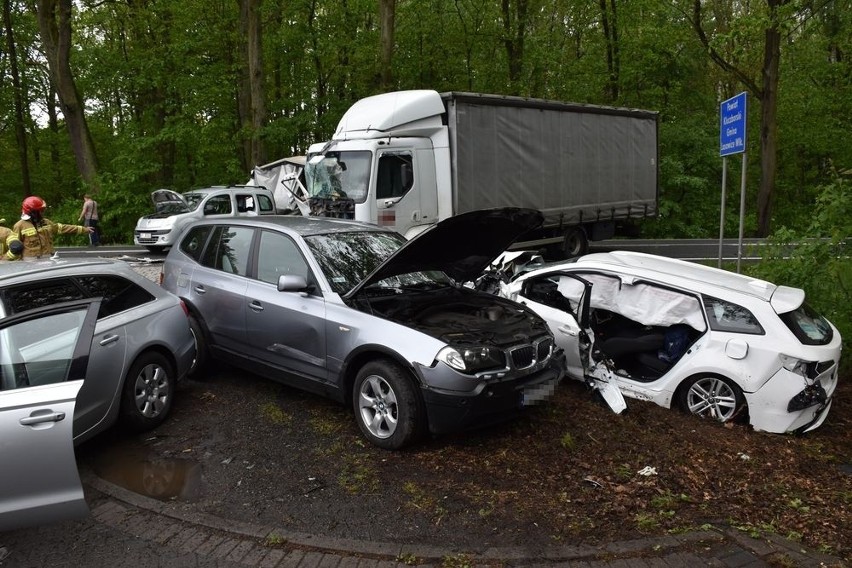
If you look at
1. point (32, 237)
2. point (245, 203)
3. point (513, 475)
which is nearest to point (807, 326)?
point (513, 475)

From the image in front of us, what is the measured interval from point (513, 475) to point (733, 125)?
19.2ft

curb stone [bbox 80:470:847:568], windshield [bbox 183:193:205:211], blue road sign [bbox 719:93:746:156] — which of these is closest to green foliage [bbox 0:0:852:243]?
windshield [bbox 183:193:205:211]

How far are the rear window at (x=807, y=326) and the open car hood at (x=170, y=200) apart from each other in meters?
15.2

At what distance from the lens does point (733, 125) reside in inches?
318

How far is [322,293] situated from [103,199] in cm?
1964

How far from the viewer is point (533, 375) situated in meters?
4.89

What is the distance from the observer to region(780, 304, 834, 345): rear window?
17.3 feet

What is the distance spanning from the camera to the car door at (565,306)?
6148mm

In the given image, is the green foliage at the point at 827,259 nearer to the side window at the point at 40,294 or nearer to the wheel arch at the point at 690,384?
the wheel arch at the point at 690,384

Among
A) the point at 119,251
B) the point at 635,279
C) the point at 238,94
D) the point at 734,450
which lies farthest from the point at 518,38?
the point at 734,450

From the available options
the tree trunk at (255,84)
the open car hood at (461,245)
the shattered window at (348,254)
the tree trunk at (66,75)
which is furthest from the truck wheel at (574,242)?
the tree trunk at (66,75)

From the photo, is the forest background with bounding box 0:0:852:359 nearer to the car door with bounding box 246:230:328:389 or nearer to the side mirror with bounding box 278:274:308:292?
the car door with bounding box 246:230:328:389

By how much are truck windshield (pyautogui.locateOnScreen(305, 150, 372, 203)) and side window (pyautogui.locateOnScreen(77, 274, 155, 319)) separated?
604 centimetres

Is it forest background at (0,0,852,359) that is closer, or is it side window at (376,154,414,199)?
side window at (376,154,414,199)
